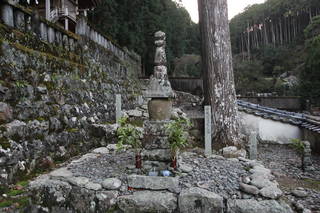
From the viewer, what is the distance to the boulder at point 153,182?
336 centimetres

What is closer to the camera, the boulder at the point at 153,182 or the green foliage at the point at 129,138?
the boulder at the point at 153,182

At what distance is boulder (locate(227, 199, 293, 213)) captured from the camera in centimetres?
287

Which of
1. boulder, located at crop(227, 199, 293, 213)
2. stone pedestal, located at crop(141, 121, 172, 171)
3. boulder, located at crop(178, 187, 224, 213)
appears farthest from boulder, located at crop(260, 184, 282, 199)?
stone pedestal, located at crop(141, 121, 172, 171)

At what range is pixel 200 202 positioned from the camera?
307 centimetres

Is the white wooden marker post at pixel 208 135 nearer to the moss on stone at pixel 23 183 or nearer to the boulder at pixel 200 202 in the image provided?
the boulder at pixel 200 202

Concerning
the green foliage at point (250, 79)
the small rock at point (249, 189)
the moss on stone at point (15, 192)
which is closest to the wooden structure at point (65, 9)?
the moss on stone at point (15, 192)

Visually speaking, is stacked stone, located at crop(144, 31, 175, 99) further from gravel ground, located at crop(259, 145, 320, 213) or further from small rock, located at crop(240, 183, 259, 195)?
gravel ground, located at crop(259, 145, 320, 213)

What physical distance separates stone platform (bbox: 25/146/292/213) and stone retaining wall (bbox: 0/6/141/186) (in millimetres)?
813

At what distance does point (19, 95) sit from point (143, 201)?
9.74 feet

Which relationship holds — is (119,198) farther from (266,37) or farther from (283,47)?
(266,37)

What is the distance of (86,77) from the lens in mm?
7148

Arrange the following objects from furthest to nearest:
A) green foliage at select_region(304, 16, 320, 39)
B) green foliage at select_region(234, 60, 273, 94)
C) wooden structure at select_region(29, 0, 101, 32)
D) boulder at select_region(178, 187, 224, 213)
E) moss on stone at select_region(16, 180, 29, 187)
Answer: green foliage at select_region(304, 16, 320, 39) < green foliage at select_region(234, 60, 273, 94) < wooden structure at select_region(29, 0, 101, 32) < moss on stone at select_region(16, 180, 29, 187) < boulder at select_region(178, 187, 224, 213)

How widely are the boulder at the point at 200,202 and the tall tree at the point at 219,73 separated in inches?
125

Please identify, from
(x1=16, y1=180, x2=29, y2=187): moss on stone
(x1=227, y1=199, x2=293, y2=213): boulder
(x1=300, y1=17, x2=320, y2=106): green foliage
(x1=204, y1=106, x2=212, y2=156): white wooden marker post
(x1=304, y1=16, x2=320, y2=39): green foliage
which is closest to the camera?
(x1=227, y1=199, x2=293, y2=213): boulder
